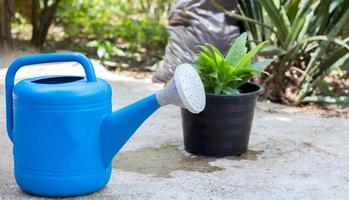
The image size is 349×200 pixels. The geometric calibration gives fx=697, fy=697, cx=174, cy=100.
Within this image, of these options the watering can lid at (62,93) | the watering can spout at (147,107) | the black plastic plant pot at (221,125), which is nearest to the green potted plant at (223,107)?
the black plastic plant pot at (221,125)

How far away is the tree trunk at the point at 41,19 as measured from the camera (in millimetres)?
5910

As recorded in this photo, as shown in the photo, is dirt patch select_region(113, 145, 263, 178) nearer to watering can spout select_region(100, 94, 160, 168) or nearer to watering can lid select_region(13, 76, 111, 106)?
watering can spout select_region(100, 94, 160, 168)

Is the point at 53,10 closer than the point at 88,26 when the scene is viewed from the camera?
Yes

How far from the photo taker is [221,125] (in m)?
3.10

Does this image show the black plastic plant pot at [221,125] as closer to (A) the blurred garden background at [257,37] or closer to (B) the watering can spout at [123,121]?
(B) the watering can spout at [123,121]

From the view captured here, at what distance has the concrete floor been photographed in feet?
8.75

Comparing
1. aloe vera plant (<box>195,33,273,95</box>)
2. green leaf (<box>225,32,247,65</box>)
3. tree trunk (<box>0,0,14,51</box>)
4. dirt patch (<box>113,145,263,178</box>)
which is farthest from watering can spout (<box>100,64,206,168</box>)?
tree trunk (<box>0,0,14,51</box>)

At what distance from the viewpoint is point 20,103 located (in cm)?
245

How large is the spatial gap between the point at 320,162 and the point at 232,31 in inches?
66.7

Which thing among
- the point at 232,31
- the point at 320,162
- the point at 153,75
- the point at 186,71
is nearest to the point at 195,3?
the point at 232,31

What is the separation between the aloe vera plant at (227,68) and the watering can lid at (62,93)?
2.29 feet

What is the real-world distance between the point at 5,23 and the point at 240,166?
3198 mm

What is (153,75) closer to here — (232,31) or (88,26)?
(232,31)

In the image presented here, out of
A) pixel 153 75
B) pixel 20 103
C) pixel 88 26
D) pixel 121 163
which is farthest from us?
pixel 88 26
